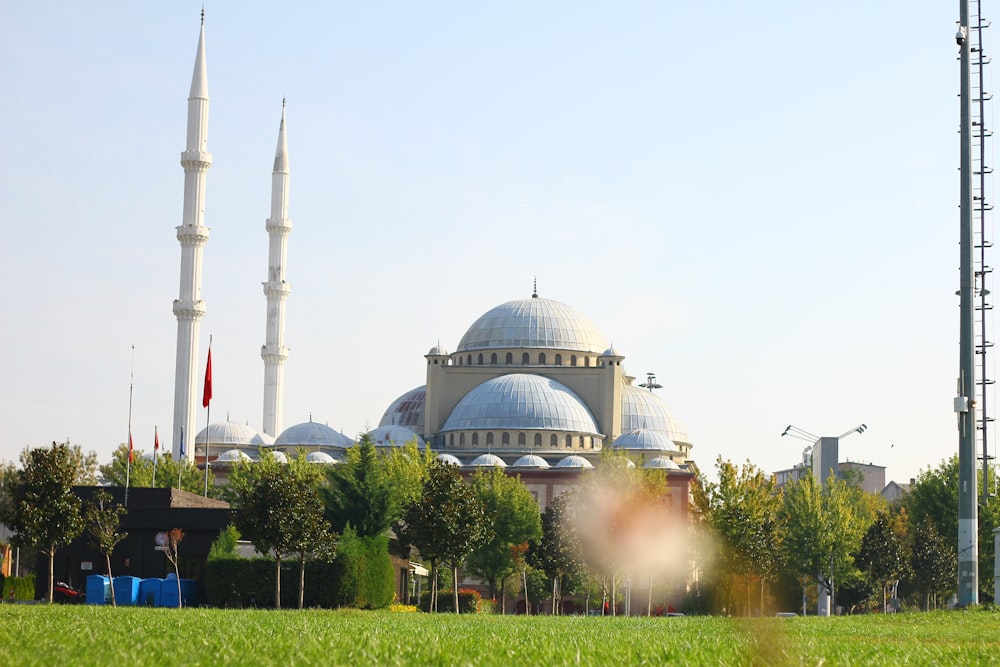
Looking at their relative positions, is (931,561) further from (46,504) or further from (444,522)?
(46,504)

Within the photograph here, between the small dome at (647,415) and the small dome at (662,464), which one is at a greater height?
the small dome at (647,415)

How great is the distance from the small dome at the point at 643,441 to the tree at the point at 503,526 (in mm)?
29962

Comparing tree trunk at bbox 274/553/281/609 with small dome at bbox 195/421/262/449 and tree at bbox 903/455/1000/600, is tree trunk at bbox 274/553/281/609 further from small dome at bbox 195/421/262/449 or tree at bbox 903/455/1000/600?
small dome at bbox 195/421/262/449

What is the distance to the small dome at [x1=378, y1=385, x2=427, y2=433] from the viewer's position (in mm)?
Answer: 111625

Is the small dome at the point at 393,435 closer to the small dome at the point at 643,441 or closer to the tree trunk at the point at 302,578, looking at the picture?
the small dome at the point at 643,441

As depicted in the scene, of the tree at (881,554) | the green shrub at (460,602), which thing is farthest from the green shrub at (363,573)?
the tree at (881,554)

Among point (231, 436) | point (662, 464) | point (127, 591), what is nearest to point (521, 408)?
point (662, 464)

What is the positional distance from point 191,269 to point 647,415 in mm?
43420

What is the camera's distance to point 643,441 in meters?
102

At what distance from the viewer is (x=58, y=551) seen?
47.2m

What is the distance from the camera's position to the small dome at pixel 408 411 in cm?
11162

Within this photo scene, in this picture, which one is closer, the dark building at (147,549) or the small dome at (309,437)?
the dark building at (147,549)

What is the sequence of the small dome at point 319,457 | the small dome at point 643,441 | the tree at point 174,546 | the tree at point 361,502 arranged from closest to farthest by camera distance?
1. the tree at point 174,546
2. the tree at point 361,502
3. the small dome at point 319,457
4. the small dome at point 643,441

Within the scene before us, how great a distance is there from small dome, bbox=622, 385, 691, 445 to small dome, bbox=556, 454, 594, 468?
15828mm
